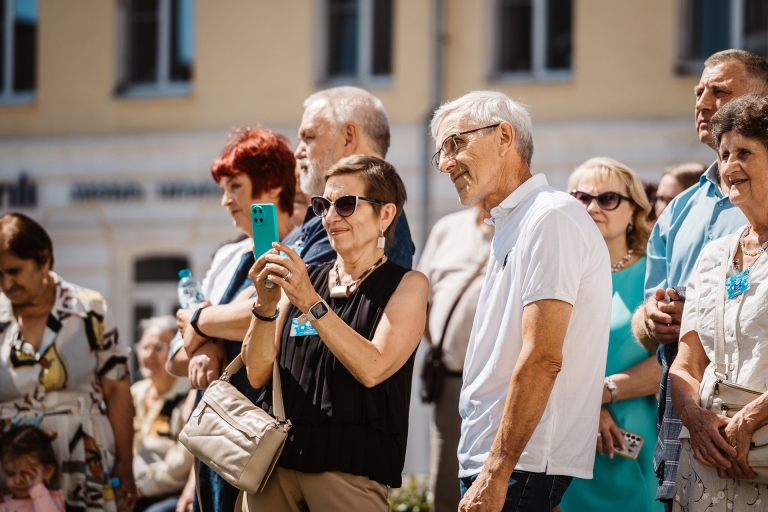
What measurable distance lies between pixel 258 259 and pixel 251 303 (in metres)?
0.43

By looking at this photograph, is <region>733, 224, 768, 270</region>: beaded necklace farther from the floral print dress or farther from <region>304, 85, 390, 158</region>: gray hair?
the floral print dress

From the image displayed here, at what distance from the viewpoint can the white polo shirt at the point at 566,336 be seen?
126 inches

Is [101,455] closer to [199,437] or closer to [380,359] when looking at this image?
[199,437]

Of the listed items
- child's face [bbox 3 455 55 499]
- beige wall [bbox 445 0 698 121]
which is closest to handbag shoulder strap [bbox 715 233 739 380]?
child's face [bbox 3 455 55 499]

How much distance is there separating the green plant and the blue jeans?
336 cm

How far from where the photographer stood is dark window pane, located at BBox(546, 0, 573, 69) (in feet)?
41.0

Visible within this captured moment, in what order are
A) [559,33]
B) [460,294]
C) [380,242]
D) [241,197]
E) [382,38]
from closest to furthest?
[380,242]
[241,197]
[460,294]
[559,33]
[382,38]

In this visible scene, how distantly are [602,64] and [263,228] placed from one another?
30.0 ft

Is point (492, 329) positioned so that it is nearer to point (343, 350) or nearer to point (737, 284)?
point (343, 350)

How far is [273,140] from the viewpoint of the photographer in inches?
185

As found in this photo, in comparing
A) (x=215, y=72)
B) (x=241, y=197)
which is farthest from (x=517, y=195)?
(x=215, y=72)

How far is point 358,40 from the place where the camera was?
42.9 feet

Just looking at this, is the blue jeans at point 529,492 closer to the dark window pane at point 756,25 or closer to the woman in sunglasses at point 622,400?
the woman in sunglasses at point 622,400

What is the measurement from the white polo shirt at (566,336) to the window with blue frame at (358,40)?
982 centimetres
